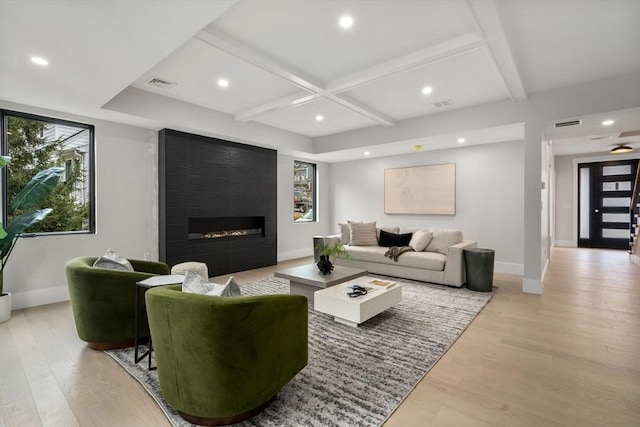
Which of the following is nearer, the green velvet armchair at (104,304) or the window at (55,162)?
the green velvet armchair at (104,304)

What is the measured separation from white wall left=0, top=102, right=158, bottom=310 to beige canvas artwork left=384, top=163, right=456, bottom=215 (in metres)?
4.90

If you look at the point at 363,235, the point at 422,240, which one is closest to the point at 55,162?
the point at 363,235

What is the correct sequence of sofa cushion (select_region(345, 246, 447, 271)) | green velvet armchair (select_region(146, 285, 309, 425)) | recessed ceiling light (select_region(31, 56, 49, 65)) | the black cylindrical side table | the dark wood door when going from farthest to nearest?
the dark wood door < sofa cushion (select_region(345, 246, 447, 271)) < the black cylindrical side table < recessed ceiling light (select_region(31, 56, 49, 65)) < green velvet armchair (select_region(146, 285, 309, 425))

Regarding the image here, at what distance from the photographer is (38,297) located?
155 inches

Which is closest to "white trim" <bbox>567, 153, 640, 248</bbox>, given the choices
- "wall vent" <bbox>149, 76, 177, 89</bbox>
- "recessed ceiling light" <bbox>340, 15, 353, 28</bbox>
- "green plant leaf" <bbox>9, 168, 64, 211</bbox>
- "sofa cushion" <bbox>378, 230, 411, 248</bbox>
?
"sofa cushion" <bbox>378, 230, 411, 248</bbox>

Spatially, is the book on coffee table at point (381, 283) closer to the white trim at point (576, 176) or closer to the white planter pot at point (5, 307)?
the white planter pot at point (5, 307)

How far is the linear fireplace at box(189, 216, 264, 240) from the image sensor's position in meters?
5.55

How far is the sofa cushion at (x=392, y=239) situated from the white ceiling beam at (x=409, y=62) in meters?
2.91

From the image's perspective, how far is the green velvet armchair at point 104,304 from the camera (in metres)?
2.51

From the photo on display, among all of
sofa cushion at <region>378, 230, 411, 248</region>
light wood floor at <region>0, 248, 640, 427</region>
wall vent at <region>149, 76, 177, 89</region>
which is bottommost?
light wood floor at <region>0, 248, 640, 427</region>

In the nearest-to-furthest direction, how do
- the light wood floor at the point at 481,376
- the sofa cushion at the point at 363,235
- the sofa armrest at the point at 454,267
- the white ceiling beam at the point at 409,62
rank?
the light wood floor at the point at 481,376, the white ceiling beam at the point at 409,62, the sofa armrest at the point at 454,267, the sofa cushion at the point at 363,235

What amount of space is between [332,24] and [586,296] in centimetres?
480

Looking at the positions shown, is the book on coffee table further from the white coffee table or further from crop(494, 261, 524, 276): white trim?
crop(494, 261, 524, 276): white trim

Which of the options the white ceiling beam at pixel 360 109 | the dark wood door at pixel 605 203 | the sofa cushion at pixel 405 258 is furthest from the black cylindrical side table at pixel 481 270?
the dark wood door at pixel 605 203
